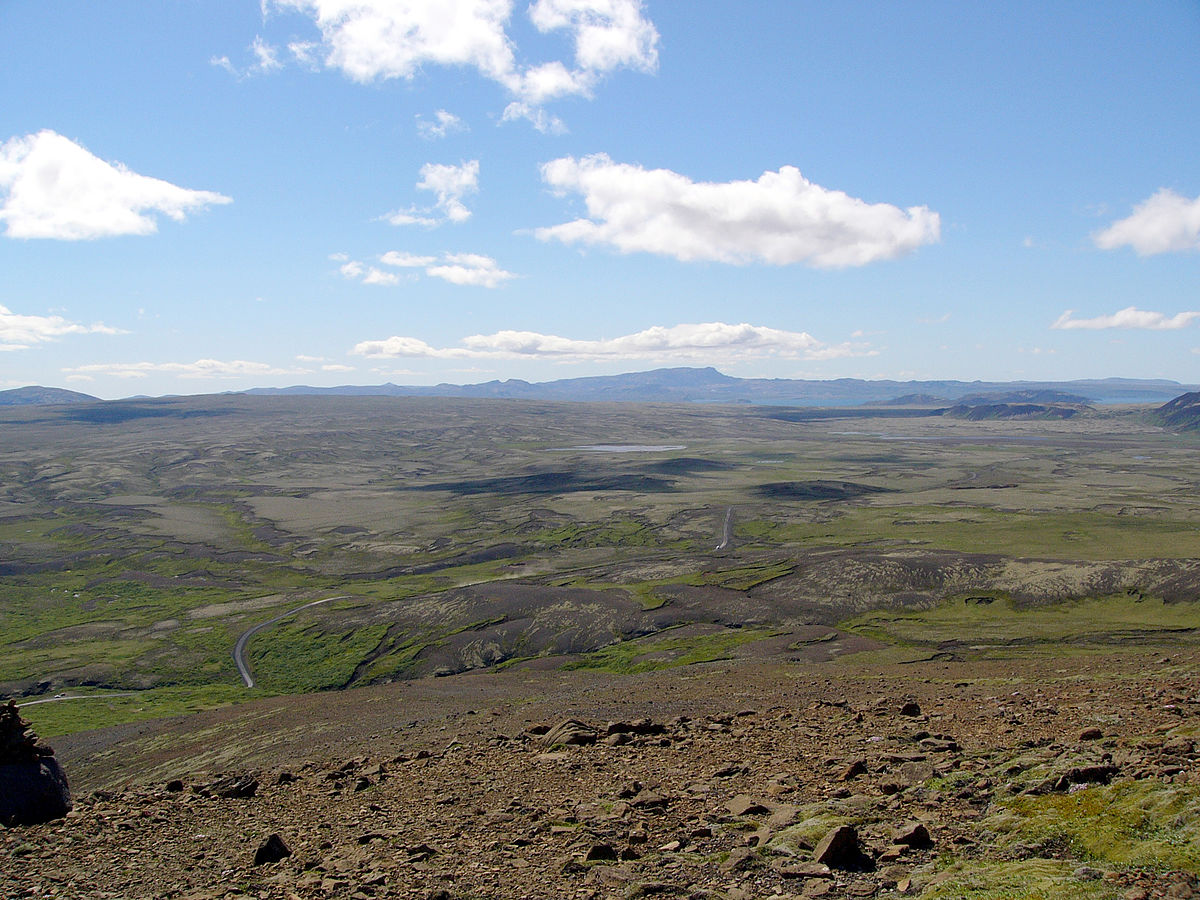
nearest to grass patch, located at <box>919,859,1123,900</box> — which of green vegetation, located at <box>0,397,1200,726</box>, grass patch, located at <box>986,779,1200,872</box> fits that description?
grass patch, located at <box>986,779,1200,872</box>

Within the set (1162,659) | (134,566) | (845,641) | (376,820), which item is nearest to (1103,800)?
(376,820)

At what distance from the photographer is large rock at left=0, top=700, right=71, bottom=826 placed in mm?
18234

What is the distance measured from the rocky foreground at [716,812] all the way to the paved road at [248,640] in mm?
37081

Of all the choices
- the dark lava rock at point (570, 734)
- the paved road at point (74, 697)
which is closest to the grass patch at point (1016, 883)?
the dark lava rock at point (570, 734)

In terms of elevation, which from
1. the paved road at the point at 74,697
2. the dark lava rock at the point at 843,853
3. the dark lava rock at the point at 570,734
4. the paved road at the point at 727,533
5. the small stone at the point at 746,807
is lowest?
the paved road at the point at 74,697

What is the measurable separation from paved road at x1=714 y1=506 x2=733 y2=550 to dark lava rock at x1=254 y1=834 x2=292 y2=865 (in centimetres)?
8938

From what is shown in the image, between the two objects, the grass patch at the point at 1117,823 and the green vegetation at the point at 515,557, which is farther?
the green vegetation at the point at 515,557

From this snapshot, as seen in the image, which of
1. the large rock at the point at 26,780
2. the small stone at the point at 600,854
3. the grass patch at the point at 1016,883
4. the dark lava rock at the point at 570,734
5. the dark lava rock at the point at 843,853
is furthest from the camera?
the dark lava rock at the point at 570,734

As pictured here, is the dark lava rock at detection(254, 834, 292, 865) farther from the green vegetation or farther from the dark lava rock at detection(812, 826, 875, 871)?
the green vegetation

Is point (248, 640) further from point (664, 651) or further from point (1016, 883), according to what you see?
point (1016, 883)

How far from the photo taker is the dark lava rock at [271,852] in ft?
50.7

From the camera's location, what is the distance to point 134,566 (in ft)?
344

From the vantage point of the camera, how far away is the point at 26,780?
18625 millimetres

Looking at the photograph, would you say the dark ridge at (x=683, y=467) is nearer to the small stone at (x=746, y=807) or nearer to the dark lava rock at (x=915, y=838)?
the small stone at (x=746, y=807)
